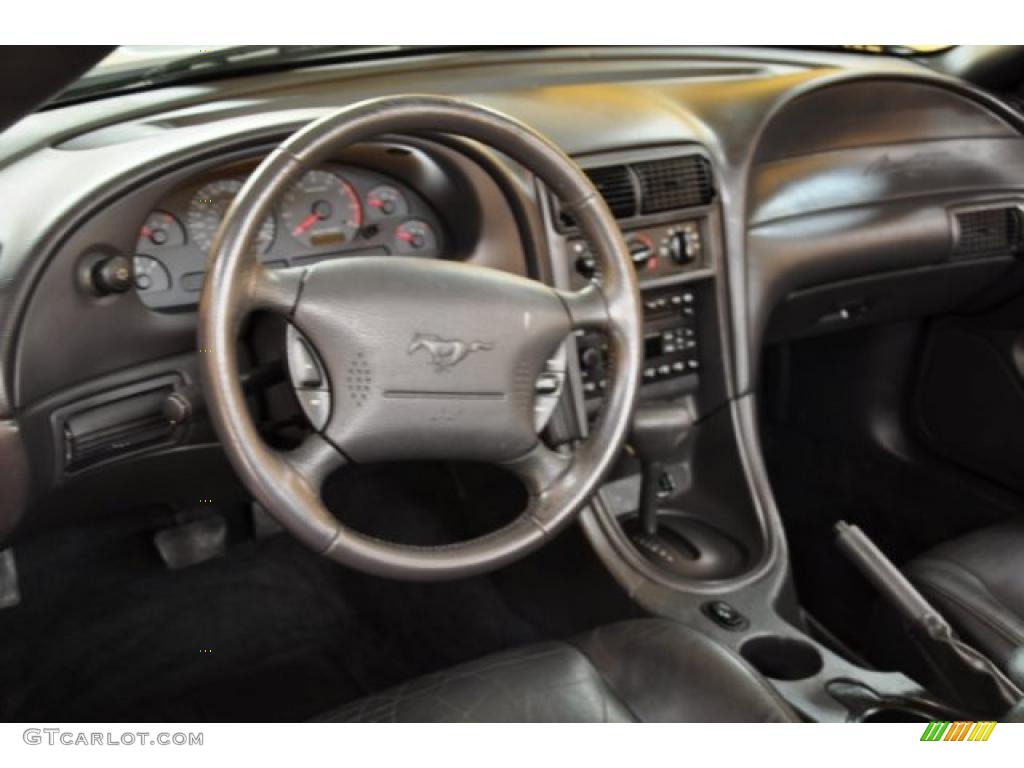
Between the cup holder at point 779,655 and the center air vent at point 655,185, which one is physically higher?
the center air vent at point 655,185

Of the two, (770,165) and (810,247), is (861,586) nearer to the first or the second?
(810,247)

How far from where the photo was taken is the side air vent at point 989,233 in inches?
88.5

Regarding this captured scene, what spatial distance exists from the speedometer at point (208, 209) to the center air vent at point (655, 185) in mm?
527

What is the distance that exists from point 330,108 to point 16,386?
0.59 metres

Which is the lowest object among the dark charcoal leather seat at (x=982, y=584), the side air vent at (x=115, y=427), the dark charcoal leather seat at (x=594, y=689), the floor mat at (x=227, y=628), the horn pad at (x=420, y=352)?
the floor mat at (x=227, y=628)

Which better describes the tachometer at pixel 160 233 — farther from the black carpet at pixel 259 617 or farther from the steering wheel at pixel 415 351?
the black carpet at pixel 259 617

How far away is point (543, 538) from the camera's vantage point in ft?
4.49

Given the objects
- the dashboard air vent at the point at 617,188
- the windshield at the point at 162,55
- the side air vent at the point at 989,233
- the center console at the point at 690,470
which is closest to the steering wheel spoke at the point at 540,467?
the center console at the point at 690,470

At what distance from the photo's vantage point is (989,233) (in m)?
2.28

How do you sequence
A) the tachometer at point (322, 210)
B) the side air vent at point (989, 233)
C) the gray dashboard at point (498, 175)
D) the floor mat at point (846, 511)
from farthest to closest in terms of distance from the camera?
the floor mat at point (846, 511) < the side air vent at point (989, 233) < the tachometer at point (322, 210) < the gray dashboard at point (498, 175)

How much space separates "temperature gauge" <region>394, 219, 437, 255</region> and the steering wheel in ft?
1.21
